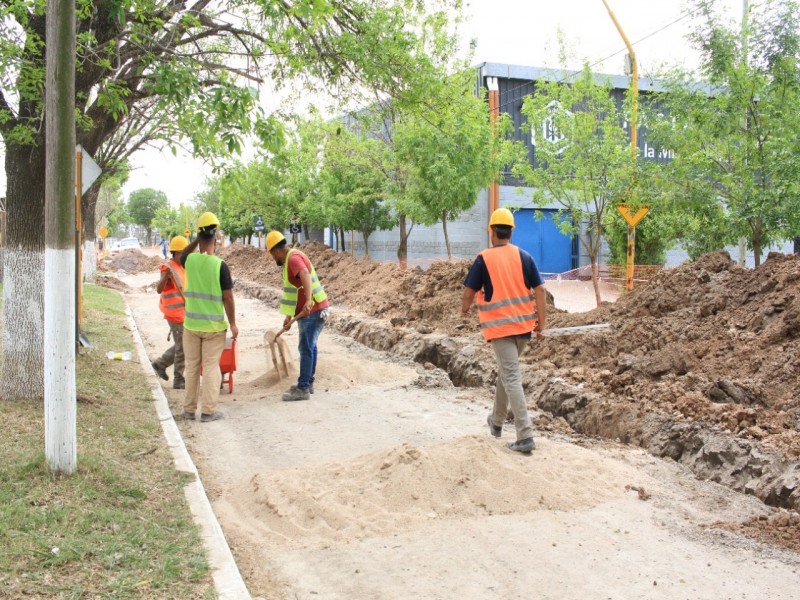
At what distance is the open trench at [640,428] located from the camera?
19.8 feet

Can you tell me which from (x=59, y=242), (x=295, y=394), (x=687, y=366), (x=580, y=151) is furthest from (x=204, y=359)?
(x=580, y=151)

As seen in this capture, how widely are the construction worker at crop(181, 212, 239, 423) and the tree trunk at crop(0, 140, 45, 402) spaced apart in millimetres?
1453

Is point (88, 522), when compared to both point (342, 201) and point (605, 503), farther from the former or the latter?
point (342, 201)

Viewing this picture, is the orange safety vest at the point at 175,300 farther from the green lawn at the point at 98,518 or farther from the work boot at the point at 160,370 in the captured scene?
the green lawn at the point at 98,518

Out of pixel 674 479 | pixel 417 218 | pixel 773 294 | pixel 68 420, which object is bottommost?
pixel 674 479

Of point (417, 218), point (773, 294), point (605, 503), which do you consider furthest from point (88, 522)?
point (417, 218)

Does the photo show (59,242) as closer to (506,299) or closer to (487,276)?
(487,276)

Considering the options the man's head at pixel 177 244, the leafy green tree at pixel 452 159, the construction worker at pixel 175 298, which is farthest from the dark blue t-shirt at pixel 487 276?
the leafy green tree at pixel 452 159

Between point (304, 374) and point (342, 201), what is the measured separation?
1814 centimetres

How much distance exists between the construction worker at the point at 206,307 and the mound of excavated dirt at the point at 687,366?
3819mm

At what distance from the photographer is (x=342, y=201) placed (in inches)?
1068

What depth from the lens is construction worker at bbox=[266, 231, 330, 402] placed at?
9.16 m

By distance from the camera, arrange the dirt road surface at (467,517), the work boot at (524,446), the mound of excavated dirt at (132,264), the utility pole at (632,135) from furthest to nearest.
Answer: the mound of excavated dirt at (132,264), the utility pole at (632,135), the work boot at (524,446), the dirt road surface at (467,517)

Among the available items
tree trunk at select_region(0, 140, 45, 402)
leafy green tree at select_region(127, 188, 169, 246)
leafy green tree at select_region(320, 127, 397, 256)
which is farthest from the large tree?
leafy green tree at select_region(127, 188, 169, 246)
